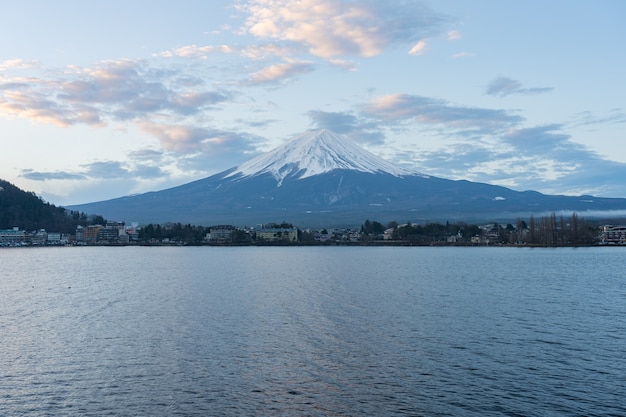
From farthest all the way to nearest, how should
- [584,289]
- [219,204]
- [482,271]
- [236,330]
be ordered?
[219,204]
[482,271]
[584,289]
[236,330]

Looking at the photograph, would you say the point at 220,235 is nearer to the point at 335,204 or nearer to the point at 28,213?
the point at 28,213

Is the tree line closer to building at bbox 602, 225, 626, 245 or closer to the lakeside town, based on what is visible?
the lakeside town

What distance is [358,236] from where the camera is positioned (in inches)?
3834

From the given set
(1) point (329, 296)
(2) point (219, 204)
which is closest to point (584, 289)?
(1) point (329, 296)

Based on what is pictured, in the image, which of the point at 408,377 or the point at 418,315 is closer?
the point at 408,377

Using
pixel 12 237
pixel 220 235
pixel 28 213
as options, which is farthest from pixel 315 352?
pixel 28 213

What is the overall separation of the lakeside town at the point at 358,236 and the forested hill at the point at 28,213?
2.37m

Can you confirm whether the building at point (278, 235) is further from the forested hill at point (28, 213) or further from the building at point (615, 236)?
the building at point (615, 236)

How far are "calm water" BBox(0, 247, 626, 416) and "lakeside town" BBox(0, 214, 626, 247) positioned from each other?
183ft

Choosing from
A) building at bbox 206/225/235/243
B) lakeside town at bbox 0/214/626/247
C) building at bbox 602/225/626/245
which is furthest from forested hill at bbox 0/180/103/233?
building at bbox 602/225/626/245

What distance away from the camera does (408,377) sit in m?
11.5

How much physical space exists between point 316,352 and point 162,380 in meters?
3.51

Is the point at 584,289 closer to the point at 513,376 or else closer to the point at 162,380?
the point at 513,376

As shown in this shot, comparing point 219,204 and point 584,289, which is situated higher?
point 219,204
